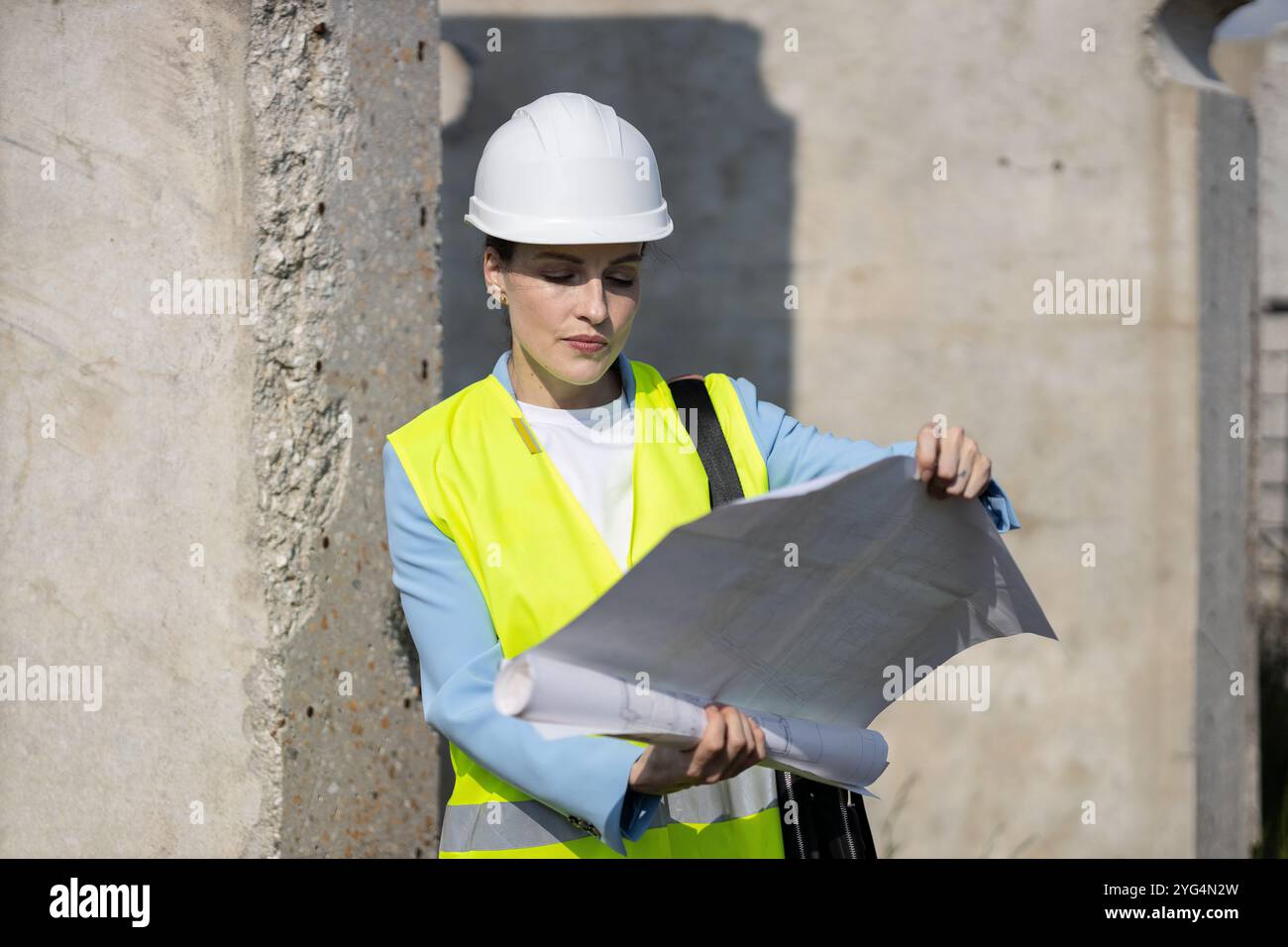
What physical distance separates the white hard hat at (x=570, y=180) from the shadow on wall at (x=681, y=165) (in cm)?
268

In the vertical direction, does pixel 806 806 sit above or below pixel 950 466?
below

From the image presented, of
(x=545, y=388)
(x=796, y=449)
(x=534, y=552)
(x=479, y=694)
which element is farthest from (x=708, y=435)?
(x=479, y=694)

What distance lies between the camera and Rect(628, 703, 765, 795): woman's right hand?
171 centimetres

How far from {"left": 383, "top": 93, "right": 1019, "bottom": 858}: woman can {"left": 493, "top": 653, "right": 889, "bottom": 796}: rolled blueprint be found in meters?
0.08

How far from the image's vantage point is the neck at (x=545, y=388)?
208 cm

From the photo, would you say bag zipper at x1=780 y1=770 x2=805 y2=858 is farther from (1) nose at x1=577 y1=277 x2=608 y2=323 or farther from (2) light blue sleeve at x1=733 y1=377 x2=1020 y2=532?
(1) nose at x1=577 y1=277 x2=608 y2=323

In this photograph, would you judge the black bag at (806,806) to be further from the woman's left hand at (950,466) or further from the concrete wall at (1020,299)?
the concrete wall at (1020,299)

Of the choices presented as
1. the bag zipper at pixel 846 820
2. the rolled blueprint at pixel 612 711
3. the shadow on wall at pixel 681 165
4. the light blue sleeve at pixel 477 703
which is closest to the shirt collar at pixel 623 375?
the light blue sleeve at pixel 477 703

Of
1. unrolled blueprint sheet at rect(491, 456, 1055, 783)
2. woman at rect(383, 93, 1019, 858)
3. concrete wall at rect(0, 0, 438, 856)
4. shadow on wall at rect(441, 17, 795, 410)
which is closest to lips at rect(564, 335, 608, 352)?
woman at rect(383, 93, 1019, 858)

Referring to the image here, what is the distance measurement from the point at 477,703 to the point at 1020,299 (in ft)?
10.9

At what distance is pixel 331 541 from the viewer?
2760 mm

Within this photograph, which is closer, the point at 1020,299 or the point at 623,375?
the point at 623,375

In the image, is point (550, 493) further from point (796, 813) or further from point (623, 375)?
point (796, 813)

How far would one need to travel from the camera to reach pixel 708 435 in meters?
2.11
